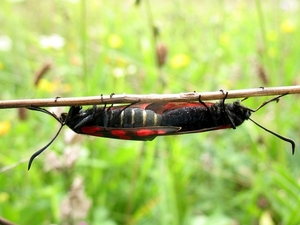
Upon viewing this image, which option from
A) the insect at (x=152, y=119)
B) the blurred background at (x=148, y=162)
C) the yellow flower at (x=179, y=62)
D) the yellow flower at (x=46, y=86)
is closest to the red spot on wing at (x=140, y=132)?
the insect at (x=152, y=119)

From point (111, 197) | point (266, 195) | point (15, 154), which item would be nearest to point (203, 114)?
point (266, 195)

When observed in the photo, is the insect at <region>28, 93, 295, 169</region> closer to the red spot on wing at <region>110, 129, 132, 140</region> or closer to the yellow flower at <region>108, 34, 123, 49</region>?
the red spot on wing at <region>110, 129, 132, 140</region>

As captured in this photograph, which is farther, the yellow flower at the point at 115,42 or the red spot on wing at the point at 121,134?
the yellow flower at the point at 115,42

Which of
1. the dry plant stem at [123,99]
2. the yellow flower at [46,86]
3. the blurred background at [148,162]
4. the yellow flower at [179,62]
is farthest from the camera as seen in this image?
the yellow flower at [179,62]

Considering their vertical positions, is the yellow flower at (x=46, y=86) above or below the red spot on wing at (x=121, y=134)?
above

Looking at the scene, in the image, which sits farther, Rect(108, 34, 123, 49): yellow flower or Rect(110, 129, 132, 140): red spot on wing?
Rect(108, 34, 123, 49): yellow flower

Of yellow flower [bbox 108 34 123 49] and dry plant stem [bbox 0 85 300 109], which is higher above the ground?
yellow flower [bbox 108 34 123 49]

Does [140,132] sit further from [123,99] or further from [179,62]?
[179,62]

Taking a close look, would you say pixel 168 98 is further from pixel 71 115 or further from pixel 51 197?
pixel 51 197

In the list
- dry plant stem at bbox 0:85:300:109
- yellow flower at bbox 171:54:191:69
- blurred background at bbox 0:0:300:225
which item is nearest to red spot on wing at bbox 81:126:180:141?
dry plant stem at bbox 0:85:300:109

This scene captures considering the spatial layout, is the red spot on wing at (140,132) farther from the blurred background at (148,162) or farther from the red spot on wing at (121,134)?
the blurred background at (148,162)
